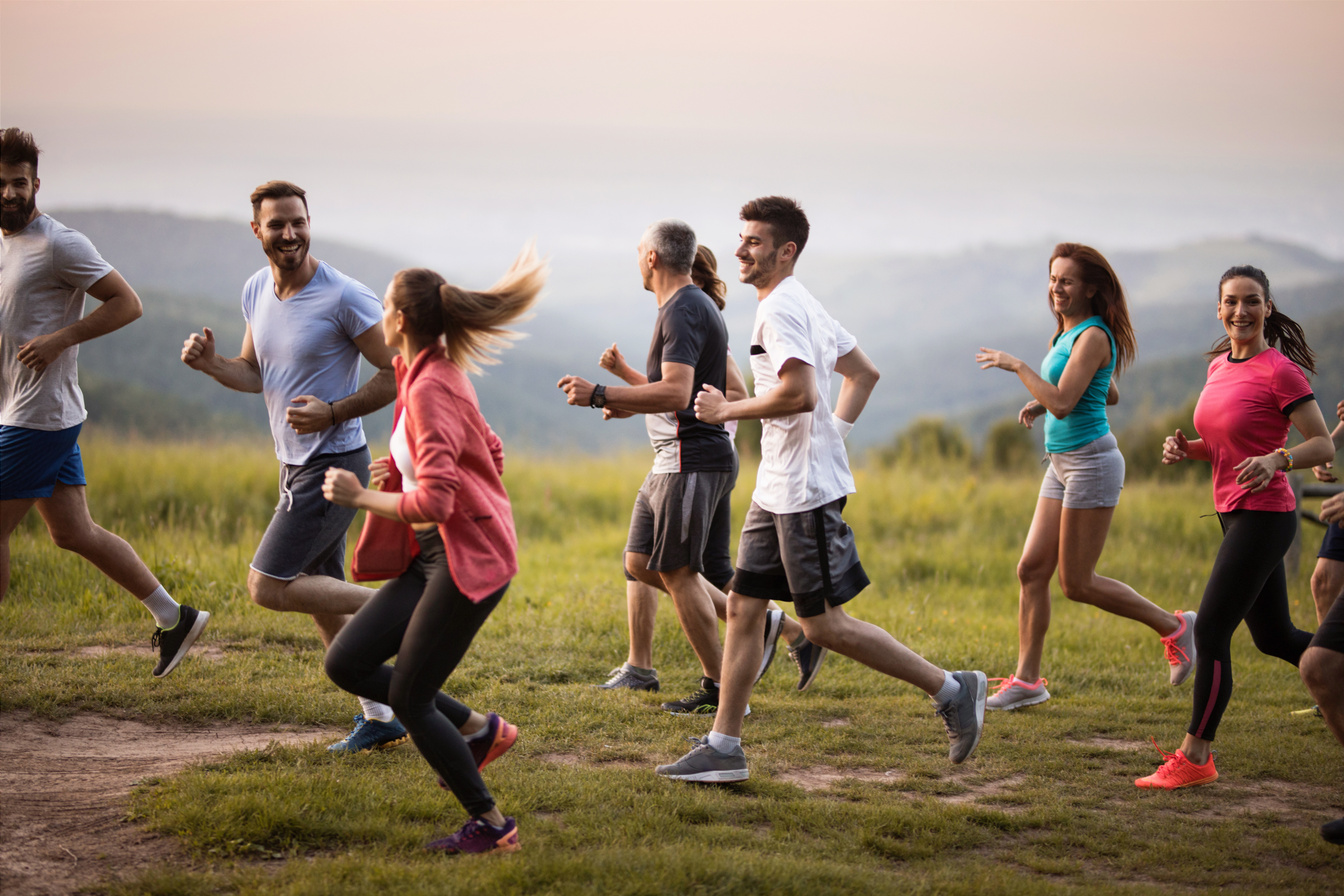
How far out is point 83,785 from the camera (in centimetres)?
413

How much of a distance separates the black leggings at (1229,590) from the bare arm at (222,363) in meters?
4.47

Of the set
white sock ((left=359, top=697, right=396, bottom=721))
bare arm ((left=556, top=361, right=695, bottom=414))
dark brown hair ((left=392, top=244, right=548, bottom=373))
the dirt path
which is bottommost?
the dirt path

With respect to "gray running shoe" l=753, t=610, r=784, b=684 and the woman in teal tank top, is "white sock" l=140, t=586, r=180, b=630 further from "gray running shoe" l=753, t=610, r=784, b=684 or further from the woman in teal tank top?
the woman in teal tank top

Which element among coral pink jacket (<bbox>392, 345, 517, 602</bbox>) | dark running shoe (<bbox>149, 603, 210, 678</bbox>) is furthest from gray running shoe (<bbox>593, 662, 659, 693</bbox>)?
coral pink jacket (<bbox>392, 345, 517, 602</bbox>)

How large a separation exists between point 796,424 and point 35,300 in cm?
364

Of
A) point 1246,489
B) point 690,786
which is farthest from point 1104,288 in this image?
point 690,786

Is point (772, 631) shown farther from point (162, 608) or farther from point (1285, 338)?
point (162, 608)

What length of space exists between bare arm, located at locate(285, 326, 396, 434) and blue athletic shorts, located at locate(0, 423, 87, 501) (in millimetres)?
1248

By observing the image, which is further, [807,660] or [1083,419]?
[807,660]

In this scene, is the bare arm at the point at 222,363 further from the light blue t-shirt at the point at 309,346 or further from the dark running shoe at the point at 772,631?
the dark running shoe at the point at 772,631

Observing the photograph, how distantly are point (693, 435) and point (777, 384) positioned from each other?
0.96 m

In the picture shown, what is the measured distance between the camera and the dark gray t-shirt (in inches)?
186

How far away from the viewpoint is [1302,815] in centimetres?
440

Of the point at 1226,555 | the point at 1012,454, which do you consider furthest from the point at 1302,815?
the point at 1012,454
